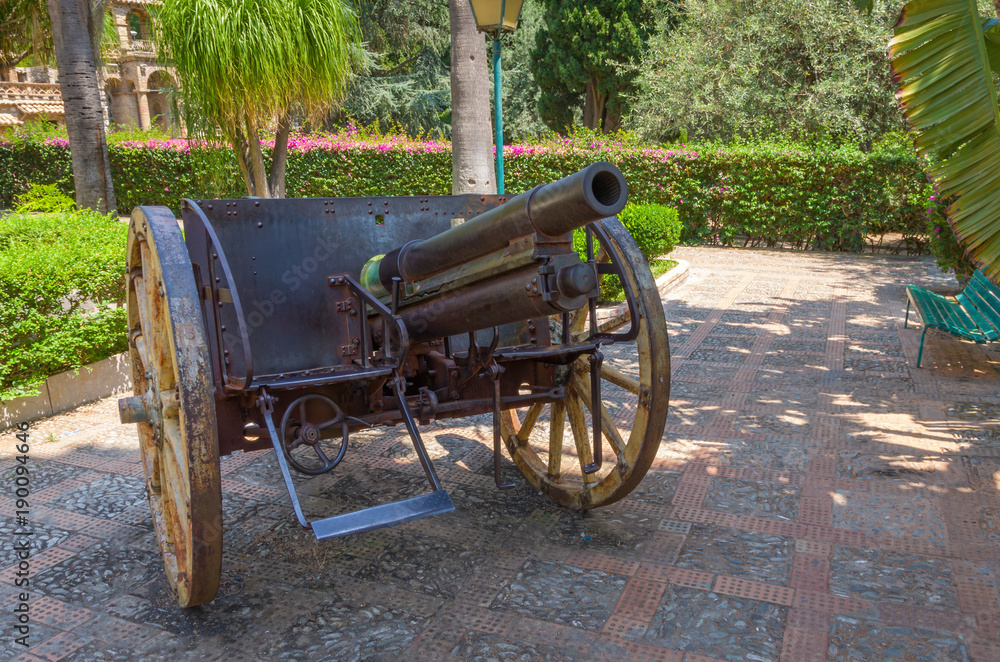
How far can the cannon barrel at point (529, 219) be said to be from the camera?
2115 mm

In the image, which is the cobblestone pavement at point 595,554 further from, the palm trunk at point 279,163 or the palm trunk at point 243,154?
the palm trunk at point 279,163

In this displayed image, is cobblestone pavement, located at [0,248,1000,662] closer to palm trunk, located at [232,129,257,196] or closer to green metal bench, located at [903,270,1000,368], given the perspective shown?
green metal bench, located at [903,270,1000,368]

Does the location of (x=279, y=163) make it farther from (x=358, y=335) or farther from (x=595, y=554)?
(x=595, y=554)

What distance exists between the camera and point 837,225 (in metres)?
13.1

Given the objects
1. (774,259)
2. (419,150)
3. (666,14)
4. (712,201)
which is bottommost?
(774,259)

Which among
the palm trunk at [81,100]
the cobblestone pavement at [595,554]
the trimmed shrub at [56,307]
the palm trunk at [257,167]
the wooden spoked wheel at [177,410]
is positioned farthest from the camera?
the palm trunk at [257,167]

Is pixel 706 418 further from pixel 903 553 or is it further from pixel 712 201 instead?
pixel 712 201

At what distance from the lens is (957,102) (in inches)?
142

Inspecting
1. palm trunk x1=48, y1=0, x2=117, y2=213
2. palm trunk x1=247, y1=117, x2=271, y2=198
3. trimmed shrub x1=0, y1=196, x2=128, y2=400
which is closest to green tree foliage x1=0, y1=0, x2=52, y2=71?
A: palm trunk x1=48, y1=0, x2=117, y2=213

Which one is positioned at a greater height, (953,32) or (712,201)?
(953,32)

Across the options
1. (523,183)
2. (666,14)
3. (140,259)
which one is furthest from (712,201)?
(140,259)

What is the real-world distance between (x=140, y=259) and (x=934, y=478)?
4.05 m

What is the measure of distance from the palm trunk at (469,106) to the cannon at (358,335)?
4312mm

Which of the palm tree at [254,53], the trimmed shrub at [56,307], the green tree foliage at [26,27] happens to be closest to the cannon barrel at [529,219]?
the trimmed shrub at [56,307]
